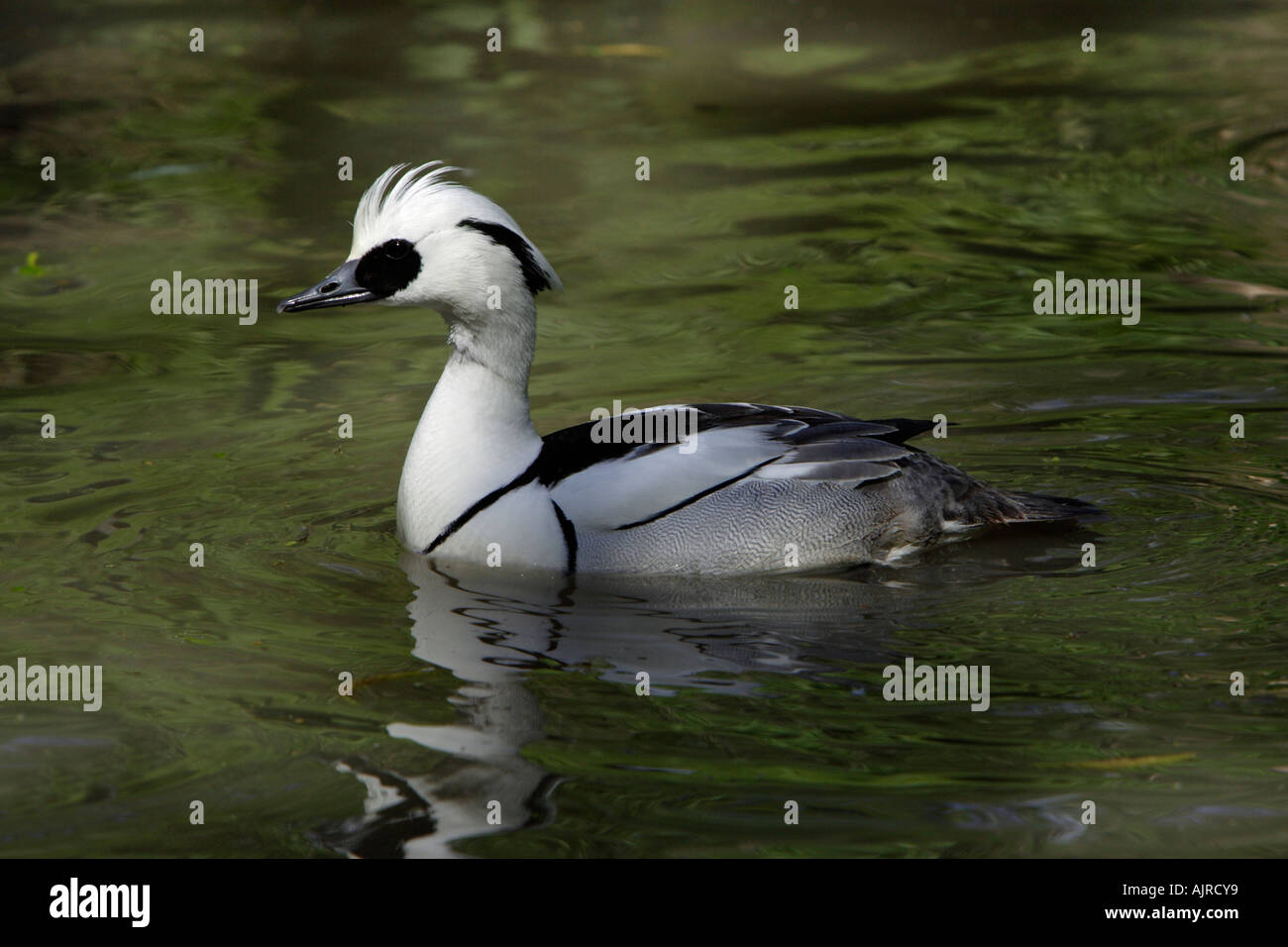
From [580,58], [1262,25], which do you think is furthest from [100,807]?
[1262,25]

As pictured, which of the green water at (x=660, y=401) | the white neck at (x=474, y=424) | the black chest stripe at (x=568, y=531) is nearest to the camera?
the green water at (x=660, y=401)

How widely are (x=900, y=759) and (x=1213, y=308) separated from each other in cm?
626

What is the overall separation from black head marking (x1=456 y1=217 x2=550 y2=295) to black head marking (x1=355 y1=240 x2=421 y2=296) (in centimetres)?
25

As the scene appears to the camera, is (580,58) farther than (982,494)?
Yes

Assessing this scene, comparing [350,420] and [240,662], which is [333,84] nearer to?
[350,420]

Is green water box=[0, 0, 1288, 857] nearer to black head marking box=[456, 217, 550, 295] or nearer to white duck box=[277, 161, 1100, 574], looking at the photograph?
white duck box=[277, 161, 1100, 574]

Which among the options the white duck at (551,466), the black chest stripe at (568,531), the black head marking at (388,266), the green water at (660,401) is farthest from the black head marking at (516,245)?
the green water at (660,401)

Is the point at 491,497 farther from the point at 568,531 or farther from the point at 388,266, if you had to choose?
the point at 388,266

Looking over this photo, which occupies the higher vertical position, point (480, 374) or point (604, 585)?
point (480, 374)

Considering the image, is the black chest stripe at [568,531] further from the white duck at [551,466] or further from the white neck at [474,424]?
the white neck at [474,424]

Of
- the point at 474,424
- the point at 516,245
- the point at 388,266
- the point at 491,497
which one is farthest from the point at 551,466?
A: the point at 388,266

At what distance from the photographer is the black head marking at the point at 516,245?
6.96 m

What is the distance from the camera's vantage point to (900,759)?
5469mm

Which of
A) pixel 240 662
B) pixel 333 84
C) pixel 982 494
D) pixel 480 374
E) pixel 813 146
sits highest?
pixel 333 84
